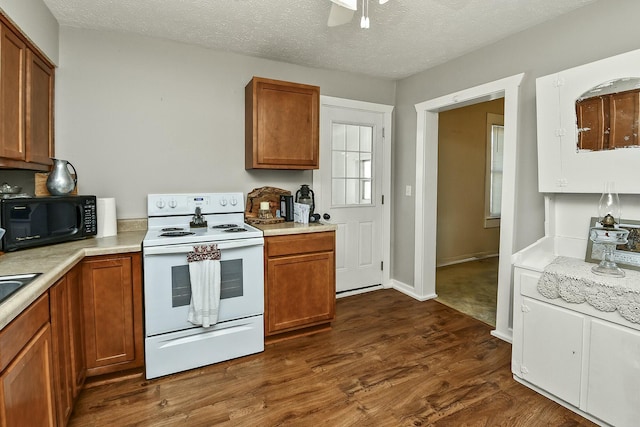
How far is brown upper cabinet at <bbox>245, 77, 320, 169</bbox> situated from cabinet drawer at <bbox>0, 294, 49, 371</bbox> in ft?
5.73

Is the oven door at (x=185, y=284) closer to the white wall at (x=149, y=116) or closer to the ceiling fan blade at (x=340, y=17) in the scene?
the white wall at (x=149, y=116)

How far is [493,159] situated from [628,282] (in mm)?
4031

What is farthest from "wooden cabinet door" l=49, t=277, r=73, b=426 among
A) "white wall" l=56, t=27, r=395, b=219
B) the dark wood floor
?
"white wall" l=56, t=27, r=395, b=219

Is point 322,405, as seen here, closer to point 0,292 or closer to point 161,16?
point 0,292

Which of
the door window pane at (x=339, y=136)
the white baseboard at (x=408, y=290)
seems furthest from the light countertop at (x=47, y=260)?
the white baseboard at (x=408, y=290)

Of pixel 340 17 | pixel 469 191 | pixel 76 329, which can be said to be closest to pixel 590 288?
pixel 340 17

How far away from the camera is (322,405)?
187cm

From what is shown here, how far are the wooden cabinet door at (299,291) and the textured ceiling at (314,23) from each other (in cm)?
175

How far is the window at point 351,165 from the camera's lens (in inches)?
138

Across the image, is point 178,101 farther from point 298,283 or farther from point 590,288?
point 590,288

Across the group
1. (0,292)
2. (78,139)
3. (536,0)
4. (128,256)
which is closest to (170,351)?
(128,256)

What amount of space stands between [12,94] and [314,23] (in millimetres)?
1887

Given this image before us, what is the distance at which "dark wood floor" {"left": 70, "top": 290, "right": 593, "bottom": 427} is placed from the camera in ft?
5.78

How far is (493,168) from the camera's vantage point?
5.29 meters
